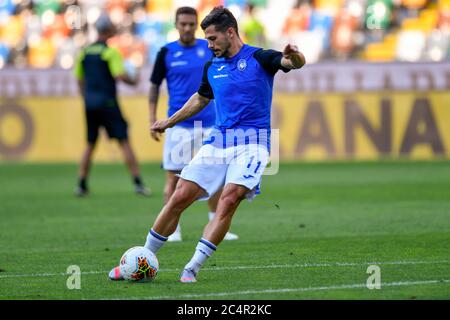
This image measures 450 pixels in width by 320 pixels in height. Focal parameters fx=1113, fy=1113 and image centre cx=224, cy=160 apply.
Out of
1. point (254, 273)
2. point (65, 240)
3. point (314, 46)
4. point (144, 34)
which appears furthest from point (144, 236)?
point (144, 34)

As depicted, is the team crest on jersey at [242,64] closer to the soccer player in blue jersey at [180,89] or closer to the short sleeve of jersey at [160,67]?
the soccer player in blue jersey at [180,89]

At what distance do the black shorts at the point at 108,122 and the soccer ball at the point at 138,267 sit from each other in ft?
30.0

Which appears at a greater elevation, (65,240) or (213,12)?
(213,12)

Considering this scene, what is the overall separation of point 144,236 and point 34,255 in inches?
71.8

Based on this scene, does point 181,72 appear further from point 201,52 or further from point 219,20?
point 219,20

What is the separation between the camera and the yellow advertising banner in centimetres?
2288

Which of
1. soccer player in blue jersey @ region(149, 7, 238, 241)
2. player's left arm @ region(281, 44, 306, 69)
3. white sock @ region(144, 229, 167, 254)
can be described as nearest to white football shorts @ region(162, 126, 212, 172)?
soccer player in blue jersey @ region(149, 7, 238, 241)

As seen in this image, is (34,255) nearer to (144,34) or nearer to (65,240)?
(65,240)

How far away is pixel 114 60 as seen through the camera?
17.8 m

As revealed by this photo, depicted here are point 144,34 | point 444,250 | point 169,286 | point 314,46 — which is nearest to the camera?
point 169,286

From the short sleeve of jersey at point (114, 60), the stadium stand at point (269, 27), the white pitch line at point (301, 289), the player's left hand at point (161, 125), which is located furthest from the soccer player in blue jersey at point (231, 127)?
the stadium stand at point (269, 27)

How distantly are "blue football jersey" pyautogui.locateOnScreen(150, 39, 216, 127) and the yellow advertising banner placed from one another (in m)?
10.8

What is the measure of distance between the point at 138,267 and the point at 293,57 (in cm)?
205

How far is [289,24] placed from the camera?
29.3m
